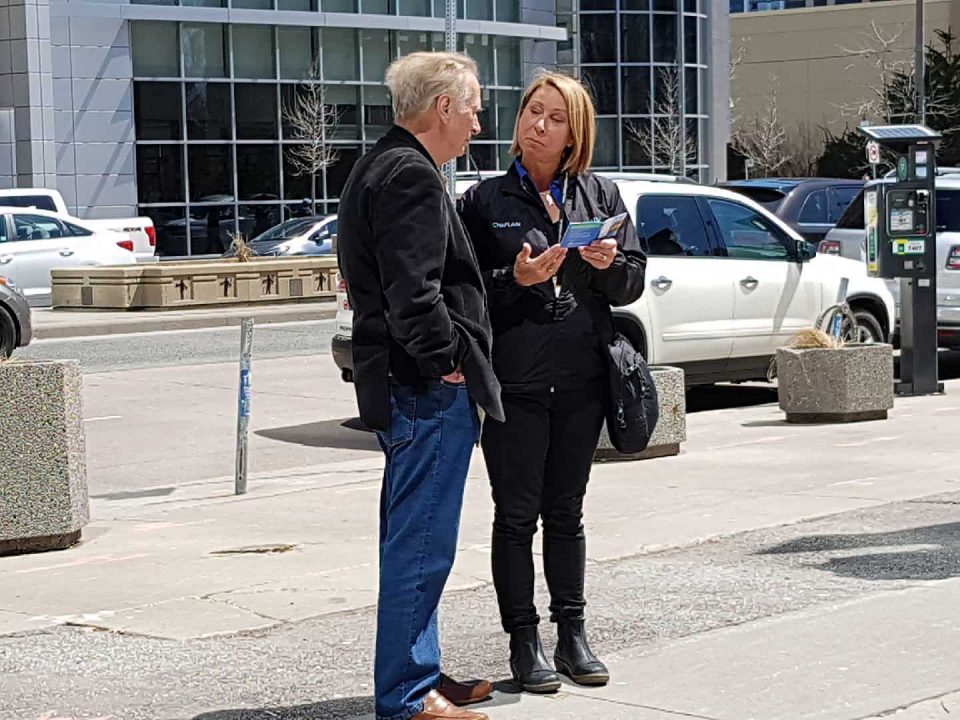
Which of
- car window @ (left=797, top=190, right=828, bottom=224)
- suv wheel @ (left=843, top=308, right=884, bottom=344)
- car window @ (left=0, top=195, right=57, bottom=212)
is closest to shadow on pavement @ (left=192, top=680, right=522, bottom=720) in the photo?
suv wheel @ (left=843, top=308, right=884, bottom=344)

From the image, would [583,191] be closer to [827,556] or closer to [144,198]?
[827,556]

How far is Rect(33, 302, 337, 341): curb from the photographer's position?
23.3 m

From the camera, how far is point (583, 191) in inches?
228

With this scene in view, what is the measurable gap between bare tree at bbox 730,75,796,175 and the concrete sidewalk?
37.7 meters

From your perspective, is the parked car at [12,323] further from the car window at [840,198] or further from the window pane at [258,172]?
the window pane at [258,172]

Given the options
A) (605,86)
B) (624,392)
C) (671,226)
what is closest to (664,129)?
(605,86)

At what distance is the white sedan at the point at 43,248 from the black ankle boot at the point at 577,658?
2170 cm

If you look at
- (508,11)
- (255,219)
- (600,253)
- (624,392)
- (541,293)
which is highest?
(508,11)

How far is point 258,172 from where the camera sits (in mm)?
42969

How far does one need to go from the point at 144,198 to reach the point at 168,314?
16.1m

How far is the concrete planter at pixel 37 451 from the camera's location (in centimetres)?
809

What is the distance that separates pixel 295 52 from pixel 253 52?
3.91 feet

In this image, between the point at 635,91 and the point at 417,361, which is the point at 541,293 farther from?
the point at 635,91

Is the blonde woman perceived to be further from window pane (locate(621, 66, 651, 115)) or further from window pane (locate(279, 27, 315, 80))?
window pane (locate(621, 66, 651, 115))
